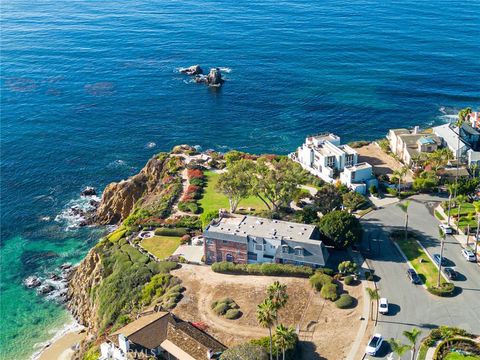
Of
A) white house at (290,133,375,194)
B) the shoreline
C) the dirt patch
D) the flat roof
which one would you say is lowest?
the shoreline

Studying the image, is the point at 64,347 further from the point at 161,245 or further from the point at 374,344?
the point at 374,344

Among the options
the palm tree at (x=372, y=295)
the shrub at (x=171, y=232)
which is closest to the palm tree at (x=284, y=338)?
the palm tree at (x=372, y=295)

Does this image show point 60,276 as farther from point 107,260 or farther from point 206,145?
point 206,145

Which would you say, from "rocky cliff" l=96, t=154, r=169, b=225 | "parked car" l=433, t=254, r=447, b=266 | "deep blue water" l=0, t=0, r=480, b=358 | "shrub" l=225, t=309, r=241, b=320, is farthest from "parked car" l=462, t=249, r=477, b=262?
"rocky cliff" l=96, t=154, r=169, b=225

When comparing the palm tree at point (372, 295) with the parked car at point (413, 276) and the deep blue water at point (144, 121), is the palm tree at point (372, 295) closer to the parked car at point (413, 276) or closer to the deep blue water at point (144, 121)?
the parked car at point (413, 276)

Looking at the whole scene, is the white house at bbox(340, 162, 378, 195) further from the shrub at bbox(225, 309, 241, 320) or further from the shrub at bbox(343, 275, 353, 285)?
the shrub at bbox(225, 309, 241, 320)

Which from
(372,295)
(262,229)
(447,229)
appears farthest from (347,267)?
(447,229)
